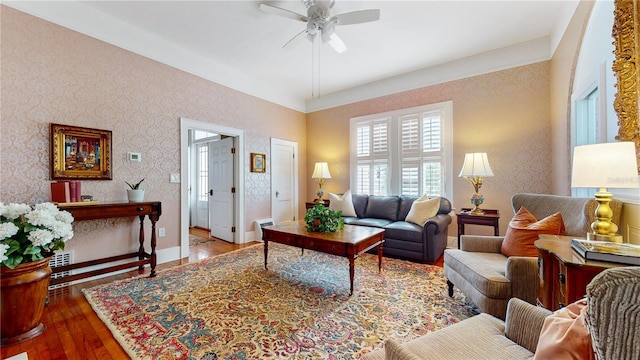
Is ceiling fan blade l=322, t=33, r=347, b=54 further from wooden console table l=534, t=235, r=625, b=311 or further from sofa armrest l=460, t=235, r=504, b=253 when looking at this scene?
wooden console table l=534, t=235, r=625, b=311

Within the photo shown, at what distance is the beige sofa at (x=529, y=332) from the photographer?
508mm

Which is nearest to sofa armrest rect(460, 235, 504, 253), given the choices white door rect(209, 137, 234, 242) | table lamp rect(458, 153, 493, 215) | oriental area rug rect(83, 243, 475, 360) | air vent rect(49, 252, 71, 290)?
oriental area rug rect(83, 243, 475, 360)

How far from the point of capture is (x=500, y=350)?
0.99 metres

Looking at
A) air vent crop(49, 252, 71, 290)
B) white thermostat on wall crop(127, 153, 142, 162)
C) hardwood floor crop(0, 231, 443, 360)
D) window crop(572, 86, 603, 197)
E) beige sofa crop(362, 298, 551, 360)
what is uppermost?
window crop(572, 86, 603, 197)

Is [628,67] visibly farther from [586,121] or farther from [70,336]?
[70,336]

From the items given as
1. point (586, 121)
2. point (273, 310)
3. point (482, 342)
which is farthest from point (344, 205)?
point (482, 342)

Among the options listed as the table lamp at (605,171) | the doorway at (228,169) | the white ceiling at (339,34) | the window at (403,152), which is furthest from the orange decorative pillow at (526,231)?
the doorway at (228,169)

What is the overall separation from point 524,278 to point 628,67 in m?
1.45

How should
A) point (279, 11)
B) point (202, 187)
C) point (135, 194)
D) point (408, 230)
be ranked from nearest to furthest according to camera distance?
point (279, 11) → point (135, 194) → point (408, 230) → point (202, 187)

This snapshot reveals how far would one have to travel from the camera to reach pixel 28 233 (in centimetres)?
180

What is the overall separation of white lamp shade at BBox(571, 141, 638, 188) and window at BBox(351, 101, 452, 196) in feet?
9.00

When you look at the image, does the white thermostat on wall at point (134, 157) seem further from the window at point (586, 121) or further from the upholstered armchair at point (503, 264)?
the window at point (586, 121)

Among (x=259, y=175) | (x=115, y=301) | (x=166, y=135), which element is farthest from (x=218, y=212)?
(x=115, y=301)

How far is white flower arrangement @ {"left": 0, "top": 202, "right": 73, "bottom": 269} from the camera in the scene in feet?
5.55
